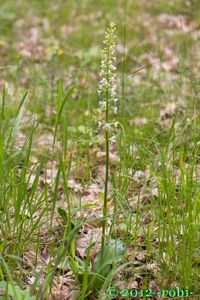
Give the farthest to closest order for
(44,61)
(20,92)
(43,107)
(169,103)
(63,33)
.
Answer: (63,33)
(44,61)
(20,92)
(43,107)
(169,103)

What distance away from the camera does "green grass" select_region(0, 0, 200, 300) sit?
6.56 feet

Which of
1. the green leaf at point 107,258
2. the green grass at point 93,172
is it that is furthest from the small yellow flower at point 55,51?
the green leaf at point 107,258

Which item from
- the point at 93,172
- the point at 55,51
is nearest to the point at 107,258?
the point at 93,172

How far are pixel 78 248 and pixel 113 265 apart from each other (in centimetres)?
42

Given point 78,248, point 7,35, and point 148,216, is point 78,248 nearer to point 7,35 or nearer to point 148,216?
point 148,216

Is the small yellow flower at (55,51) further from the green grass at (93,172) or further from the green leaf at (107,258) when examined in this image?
the green leaf at (107,258)

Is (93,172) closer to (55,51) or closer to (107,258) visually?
(107,258)

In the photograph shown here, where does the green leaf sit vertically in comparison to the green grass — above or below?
below

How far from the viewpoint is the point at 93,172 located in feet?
10.4

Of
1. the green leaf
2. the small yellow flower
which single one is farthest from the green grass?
the small yellow flower

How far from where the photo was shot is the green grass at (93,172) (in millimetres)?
1998

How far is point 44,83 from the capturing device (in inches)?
167

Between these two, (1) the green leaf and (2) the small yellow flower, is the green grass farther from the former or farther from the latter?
(2) the small yellow flower

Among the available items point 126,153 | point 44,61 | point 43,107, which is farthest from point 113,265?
point 44,61
